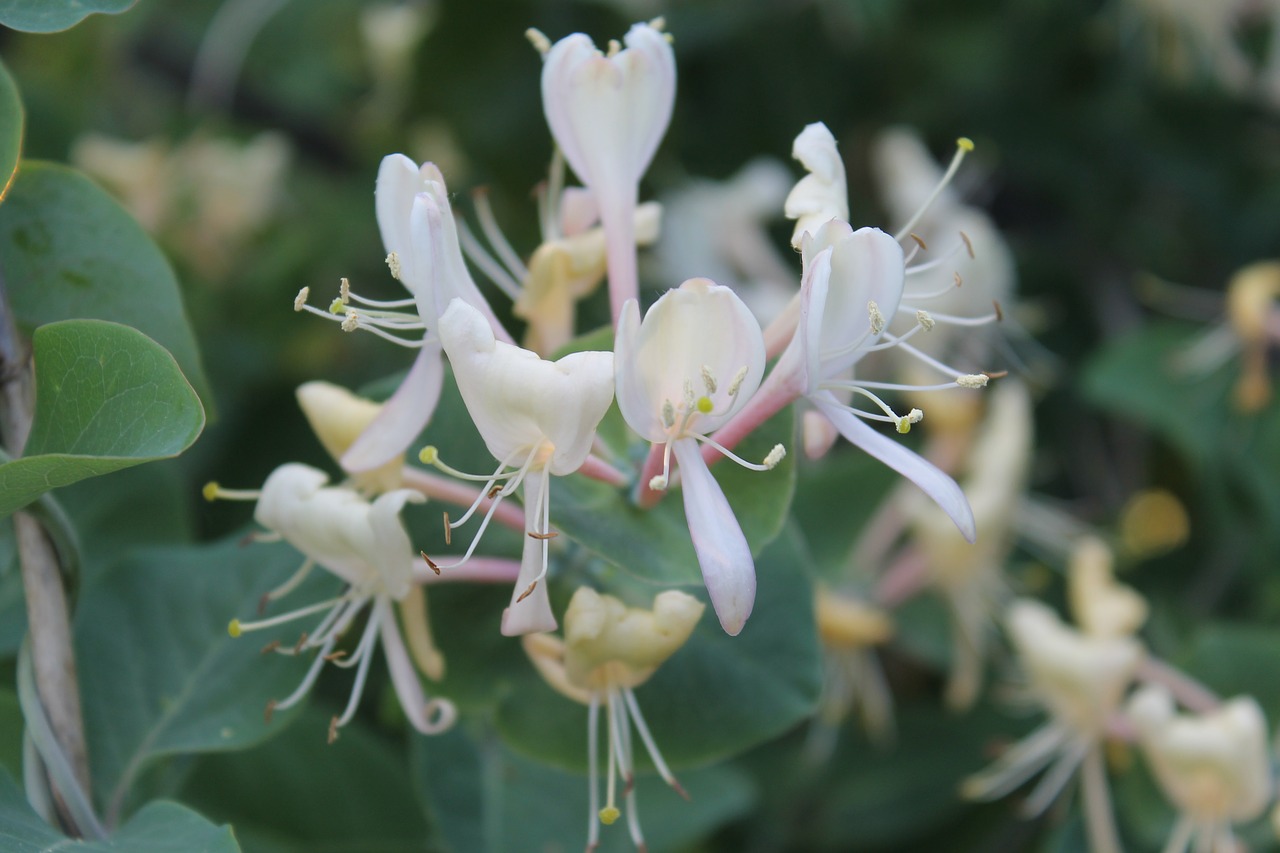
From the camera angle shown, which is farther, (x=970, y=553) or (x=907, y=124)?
(x=907, y=124)

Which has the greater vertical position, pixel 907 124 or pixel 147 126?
pixel 907 124

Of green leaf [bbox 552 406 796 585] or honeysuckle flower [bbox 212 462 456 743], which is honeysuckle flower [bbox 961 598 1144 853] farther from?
honeysuckle flower [bbox 212 462 456 743]

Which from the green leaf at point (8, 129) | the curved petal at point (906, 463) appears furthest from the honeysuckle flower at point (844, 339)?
the green leaf at point (8, 129)

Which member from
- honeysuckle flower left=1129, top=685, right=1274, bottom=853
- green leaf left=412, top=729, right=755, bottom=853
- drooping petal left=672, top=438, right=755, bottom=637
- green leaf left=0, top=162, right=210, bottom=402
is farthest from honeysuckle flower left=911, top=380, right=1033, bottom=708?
green leaf left=0, top=162, right=210, bottom=402

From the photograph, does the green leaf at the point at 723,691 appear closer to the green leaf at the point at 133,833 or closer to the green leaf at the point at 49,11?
the green leaf at the point at 133,833

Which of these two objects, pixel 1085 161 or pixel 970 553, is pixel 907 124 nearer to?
pixel 1085 161

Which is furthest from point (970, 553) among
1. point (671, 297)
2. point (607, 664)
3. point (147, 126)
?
point (147, 126)

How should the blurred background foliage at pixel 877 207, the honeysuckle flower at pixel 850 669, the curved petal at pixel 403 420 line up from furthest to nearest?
the blurred background foliage at pixel 877 207
the honeysuckle flower at pixel 850 669
the curved petal at pixel 403 420
